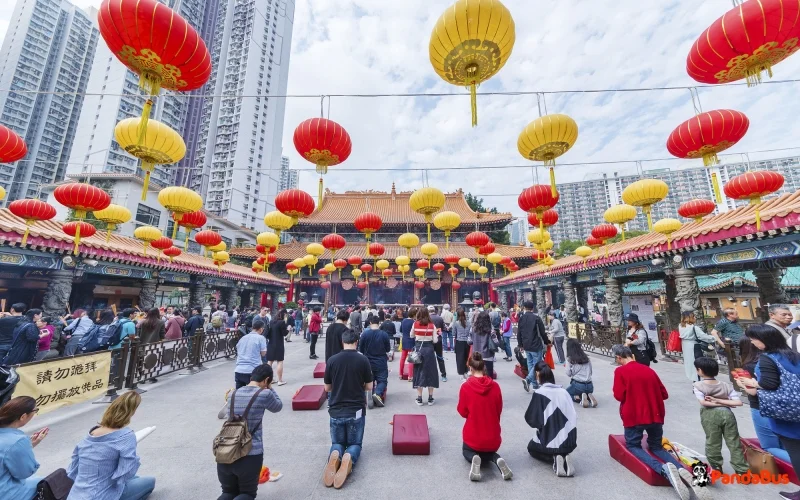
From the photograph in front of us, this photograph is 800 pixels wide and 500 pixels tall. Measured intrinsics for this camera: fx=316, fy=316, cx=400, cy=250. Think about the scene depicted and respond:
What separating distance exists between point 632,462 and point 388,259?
741 inches

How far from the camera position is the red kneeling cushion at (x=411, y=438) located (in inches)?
140

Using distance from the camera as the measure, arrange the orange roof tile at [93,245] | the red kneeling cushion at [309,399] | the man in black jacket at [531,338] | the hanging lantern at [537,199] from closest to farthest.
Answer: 1. the red kneeling cushion at [309,399]
2. the man in black jacket at [531,338]
3. the hanging lantern at [537,199]
4. the orange roof tile at [93,245]

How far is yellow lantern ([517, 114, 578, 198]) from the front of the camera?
16.4ft

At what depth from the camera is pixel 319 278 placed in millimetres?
22859

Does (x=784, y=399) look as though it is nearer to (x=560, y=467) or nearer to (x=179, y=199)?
(x=560, y=467)

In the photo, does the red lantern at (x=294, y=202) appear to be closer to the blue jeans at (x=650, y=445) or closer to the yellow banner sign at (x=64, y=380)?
the yellow banner sign at (x=64, y=380)

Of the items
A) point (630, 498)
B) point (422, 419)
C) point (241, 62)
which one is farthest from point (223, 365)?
point (241, 62)

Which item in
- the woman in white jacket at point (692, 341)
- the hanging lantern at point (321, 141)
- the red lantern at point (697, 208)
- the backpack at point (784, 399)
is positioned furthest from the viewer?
the red lantern at point (697, 208)

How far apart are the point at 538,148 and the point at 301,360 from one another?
8.19 meters

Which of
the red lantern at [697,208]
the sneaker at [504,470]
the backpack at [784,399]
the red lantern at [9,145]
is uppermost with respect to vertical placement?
the red lantern at [9,145]

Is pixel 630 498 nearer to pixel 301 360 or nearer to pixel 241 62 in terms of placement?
pixel 301 360

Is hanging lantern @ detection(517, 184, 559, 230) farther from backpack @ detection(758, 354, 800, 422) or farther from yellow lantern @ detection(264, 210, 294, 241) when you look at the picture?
yellow lantern @ detection(264, 210, 294, 241)

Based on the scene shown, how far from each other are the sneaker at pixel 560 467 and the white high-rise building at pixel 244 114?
52.9m

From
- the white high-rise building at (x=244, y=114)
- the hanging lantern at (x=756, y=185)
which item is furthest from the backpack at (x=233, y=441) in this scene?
the white high-rise building at (x=244, y=114)
